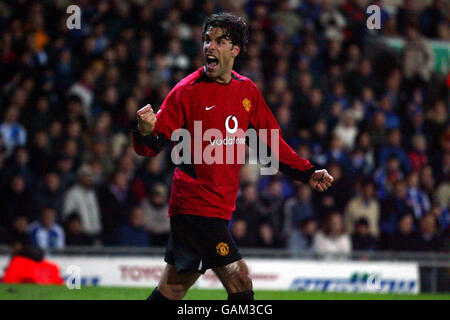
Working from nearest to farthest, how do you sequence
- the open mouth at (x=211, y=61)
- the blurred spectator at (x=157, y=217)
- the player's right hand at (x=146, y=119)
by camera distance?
1. the player's right hand at (x=146, y=119)
2. the open mouth at (x=211, y=61)
3. the blurred spectator at (x=157, y=217)

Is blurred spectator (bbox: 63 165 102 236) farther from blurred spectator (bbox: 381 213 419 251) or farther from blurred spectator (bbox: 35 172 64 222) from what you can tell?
blurred spectator (bbox: 381 213 419 251)

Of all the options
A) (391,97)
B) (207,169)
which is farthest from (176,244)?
(391,97)

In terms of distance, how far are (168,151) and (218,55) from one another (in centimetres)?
637

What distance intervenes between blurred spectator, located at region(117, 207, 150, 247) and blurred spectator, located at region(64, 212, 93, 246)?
0.48 m

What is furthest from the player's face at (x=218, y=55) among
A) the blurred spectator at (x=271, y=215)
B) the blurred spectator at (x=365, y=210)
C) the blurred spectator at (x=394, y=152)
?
the blurred spectator at (x=394, y=152)

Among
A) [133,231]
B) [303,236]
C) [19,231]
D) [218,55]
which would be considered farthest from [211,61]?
[303,236]

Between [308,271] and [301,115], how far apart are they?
3.16m

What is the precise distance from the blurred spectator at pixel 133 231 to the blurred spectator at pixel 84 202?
0.34 m

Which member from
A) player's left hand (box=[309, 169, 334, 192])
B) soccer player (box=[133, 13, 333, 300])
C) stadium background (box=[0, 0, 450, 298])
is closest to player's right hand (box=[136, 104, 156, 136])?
soccer player (box=[133, 13, 333, 300])

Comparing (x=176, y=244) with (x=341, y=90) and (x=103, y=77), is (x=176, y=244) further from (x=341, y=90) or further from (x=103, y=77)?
(x=341, y=90)

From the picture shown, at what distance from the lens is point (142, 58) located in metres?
12.5

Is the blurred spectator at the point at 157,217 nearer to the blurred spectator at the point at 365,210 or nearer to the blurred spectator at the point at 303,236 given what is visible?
the blurred spectator at the point at 303,236

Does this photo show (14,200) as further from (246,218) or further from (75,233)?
(246,218)

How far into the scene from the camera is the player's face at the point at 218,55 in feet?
17.7
